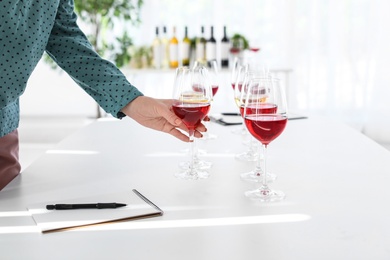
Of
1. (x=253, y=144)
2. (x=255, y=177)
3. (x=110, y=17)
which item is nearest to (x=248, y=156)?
(x=253, y=144)

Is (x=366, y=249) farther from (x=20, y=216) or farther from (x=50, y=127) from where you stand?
(x=50, y=127)

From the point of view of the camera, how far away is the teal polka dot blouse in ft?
5.31

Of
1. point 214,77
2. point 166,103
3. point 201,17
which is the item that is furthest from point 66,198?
point 201,17

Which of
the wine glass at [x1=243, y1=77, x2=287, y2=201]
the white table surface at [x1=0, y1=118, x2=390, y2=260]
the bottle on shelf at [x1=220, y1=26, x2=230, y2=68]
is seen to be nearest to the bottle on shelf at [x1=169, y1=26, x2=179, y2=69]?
the bottle on shelf at [x1=220, y1=26, x2=230, y2=68]

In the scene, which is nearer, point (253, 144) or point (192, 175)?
point (192, 175)

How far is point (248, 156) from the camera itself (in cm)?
175

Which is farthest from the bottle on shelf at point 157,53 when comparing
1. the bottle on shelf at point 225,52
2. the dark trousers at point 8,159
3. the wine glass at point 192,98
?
the wine glass at point 192,98

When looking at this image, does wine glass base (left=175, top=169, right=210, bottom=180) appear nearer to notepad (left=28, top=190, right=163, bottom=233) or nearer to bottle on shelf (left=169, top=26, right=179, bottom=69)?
notepad (left=28, top=190, right=163, bottom=233)

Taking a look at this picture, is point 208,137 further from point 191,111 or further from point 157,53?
point 157,53

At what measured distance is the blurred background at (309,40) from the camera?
5594 mm

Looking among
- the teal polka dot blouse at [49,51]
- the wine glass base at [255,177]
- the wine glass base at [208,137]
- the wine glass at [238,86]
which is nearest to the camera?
the wine glass base at [255,177]

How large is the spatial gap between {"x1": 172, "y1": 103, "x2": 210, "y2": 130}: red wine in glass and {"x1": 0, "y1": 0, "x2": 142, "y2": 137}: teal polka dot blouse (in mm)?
203

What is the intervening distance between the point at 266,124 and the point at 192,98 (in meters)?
0.27

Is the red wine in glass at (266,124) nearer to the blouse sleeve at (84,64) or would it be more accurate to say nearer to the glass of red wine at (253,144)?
the glass of red wine at (253,144)
